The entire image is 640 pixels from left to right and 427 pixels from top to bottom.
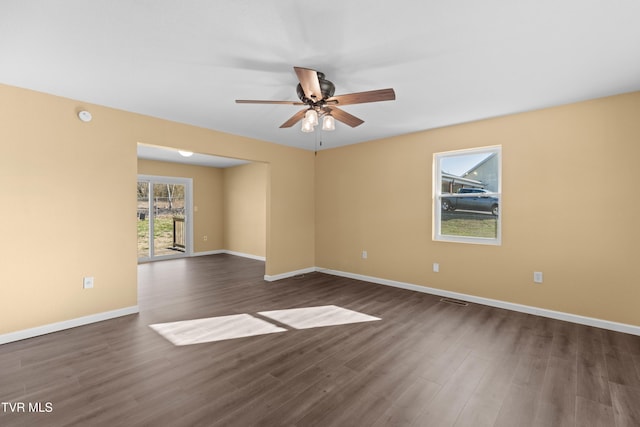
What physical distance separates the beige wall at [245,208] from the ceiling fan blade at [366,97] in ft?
16.0

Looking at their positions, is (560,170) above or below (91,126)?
below

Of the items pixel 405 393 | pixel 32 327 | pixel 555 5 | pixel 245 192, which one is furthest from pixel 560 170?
pixel 245 192

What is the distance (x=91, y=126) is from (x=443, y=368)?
14.4ft

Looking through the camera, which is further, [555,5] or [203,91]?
[203,91]

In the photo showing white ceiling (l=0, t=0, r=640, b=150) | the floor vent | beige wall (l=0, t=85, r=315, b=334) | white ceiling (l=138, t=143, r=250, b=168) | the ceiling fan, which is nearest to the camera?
white ceiling (l=0, t=0, r=640, b=150)

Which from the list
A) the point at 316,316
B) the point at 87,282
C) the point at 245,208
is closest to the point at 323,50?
the point at 316,316

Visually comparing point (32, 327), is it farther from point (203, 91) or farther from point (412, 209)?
point (412, 209)

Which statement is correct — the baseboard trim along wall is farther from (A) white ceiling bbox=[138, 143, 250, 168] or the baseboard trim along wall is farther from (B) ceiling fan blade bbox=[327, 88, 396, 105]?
(A) white ceiling bbox=[138, 143, 250, 168]

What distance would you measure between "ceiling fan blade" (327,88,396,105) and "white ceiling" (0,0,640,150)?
271 millimetres

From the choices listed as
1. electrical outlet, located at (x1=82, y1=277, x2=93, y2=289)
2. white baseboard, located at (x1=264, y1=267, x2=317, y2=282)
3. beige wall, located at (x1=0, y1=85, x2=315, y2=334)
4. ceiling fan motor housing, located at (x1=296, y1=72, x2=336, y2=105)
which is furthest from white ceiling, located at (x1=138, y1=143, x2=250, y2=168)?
ceiling fan motor housing, located at (x1=296, y1=72, x2=336, y2=105)

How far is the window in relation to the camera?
12.7 feet

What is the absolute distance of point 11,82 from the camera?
8.88 ft

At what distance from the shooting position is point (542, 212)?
3.43 m

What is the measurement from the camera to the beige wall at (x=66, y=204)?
2.79 m
